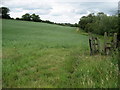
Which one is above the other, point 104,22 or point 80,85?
point 104,22

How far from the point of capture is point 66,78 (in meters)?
5.00

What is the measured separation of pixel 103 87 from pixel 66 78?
1.45 metres

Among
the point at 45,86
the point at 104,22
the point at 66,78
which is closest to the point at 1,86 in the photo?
the point at 45,86

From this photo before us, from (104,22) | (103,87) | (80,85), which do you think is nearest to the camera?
(103,87)

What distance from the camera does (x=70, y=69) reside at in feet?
19.9

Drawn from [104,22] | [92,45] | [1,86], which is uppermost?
[104,22]

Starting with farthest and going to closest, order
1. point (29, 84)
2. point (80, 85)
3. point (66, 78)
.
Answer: point (66, 78) < point (29, 84) < point (80, 85)

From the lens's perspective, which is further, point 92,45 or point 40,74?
point 92,45

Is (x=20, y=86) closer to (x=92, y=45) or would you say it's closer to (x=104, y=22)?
(x=92, y=45)

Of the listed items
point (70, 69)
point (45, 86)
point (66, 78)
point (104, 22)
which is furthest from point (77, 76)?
point (104, 22)

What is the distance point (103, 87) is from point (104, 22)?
38859 mm

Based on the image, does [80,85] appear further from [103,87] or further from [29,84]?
[29,84]

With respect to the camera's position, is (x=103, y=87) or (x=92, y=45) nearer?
(x=103, y=87)

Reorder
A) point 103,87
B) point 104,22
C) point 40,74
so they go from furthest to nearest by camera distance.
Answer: point 104,22 < point 40,74 < point 103,87
